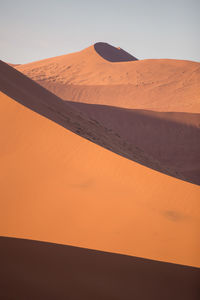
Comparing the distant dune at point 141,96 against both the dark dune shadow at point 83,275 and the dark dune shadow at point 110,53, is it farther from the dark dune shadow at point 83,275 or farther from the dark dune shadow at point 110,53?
the dark dune shadow at point 83,275

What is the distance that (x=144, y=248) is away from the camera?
4.02 metres

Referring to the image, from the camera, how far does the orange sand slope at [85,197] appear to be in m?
4.17

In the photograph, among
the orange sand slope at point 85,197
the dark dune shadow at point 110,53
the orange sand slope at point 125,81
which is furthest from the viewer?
the dark dune shadow at point 110,53

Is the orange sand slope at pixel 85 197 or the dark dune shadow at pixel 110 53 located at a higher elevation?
the dark dune shadow at pixel 110 53

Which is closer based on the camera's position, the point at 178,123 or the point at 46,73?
the point at 178,123

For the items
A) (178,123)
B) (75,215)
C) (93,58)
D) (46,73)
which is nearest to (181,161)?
(178,123)

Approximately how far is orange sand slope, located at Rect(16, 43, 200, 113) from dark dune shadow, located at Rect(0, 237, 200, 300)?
28.3 m

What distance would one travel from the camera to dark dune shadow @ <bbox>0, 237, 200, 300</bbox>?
300cm

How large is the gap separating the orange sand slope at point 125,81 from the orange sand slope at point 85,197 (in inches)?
1011

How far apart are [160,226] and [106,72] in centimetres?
4251

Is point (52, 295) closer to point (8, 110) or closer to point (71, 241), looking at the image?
point (71, 241)

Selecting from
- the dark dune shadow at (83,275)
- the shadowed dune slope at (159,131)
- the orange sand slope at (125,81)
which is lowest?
the shadowed dune slope at (159,131)

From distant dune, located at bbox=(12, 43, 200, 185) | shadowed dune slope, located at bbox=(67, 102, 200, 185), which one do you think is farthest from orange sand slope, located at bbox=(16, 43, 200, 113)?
shadowed dune slope, located at bbox=(67, 102, 200, 185)

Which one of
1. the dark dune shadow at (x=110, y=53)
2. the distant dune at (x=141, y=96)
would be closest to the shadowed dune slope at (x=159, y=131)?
the distant dune at (x=141, y=96)
